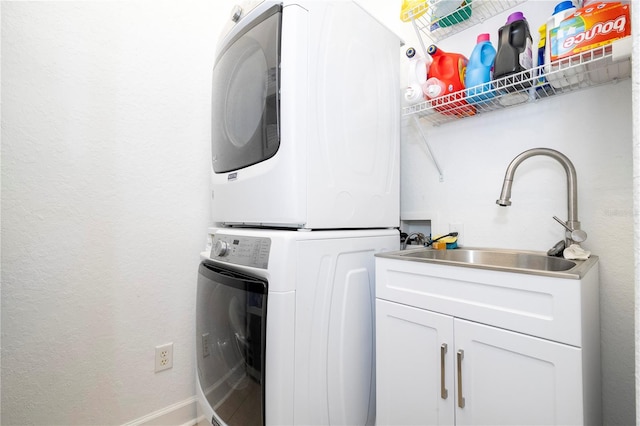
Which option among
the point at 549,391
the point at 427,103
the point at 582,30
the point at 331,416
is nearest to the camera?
the point at 549,391

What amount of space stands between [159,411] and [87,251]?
89 centimetres

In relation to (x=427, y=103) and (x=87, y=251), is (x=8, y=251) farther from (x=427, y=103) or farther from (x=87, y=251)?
(x=427, y=103)

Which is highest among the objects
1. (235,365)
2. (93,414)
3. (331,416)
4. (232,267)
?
(232,267)

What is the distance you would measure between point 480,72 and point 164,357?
2067 millimetres

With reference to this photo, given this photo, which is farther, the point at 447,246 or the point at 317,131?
the point at 447,246

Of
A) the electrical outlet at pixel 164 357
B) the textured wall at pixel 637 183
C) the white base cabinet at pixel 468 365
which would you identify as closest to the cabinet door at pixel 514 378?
the white base cabinet at pixel 468 365

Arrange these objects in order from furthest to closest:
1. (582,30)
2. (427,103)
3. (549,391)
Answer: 1. (427,103)
2. (582,30)
3. (549,391)

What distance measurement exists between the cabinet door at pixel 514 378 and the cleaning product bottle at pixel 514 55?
37.7 inches

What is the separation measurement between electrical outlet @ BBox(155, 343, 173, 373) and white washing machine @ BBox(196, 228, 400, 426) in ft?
0.90

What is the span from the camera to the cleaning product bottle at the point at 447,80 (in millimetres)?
1375

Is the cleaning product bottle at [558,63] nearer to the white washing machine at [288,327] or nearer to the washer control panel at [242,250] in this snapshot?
the white washing machine at [288,327]

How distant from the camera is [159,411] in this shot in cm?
150

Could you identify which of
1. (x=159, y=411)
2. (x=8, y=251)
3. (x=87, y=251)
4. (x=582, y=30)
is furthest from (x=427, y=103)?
(x=159, y=411)

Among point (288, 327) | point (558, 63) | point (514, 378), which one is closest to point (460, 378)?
point (514, 378)
